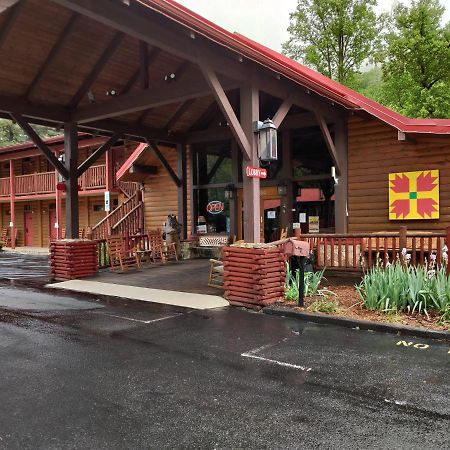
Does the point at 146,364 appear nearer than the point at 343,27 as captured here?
Yes

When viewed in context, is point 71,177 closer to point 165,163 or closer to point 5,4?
point 165,163

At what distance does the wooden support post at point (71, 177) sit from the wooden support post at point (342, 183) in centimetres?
690

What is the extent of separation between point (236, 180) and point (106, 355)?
33.0ft

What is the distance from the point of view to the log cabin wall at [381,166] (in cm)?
1055

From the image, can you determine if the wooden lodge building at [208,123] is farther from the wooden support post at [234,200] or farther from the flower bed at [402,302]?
the flower bed at [402,302]

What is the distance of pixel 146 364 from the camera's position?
4.52 meters

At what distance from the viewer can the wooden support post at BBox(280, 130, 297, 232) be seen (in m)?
13.0

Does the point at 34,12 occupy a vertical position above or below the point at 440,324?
above

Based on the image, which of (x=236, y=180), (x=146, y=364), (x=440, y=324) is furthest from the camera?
(x=236, y=180)

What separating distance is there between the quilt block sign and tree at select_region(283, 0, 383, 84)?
12821mm

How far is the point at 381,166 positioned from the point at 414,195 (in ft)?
3.77

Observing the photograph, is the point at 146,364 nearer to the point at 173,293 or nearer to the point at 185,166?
the point at 173,293

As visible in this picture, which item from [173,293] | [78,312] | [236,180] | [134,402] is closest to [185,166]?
[236,180]

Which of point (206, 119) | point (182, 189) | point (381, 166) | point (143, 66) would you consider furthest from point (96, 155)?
point (381, 166)
